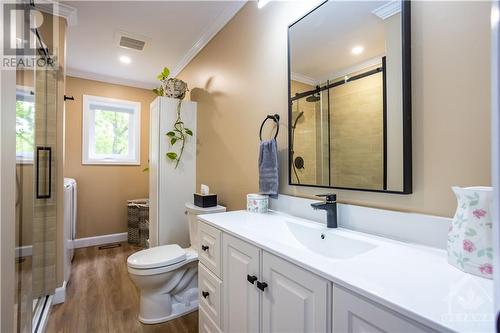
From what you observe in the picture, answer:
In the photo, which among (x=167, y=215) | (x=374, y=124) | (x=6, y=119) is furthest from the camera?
(x=167, y=215)

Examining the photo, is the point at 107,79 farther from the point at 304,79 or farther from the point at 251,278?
the point at 251,278

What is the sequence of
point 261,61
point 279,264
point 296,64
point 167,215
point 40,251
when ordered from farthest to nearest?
1. point 167,215
2. point 40,251
3. point 261,61
4. point 296,64
5. point 279,264

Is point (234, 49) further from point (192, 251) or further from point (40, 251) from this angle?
point (40, 251)

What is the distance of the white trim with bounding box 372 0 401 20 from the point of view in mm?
1007

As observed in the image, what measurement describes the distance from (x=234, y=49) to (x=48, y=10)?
1.62 metres

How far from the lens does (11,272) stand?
3.49ft

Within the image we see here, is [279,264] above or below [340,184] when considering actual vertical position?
below

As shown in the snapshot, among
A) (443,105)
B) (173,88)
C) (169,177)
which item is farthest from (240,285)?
(173,88)

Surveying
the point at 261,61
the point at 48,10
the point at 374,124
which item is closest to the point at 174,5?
the point at 261,61

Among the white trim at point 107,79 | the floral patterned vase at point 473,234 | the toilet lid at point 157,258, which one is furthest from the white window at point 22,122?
the white trim at point 107,79

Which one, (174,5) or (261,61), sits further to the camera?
(174,5)

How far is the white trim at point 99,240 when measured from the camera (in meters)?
3.44

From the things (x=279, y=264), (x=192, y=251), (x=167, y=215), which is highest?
(x=279, y=264)

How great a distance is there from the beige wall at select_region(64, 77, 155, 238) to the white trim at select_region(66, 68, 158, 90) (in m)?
0.05
